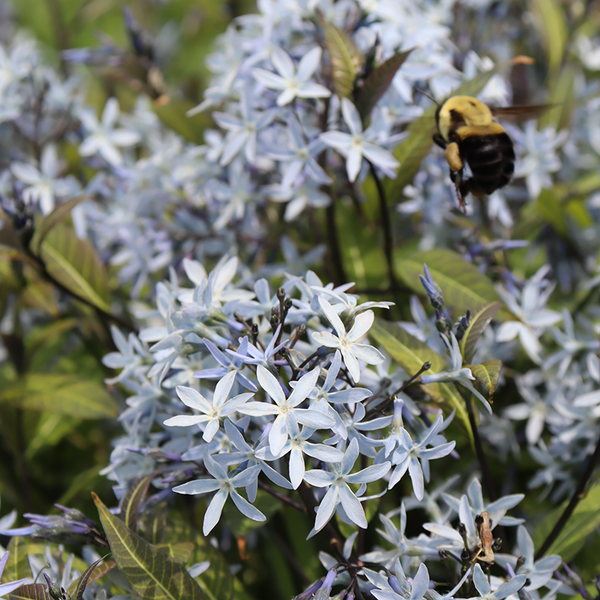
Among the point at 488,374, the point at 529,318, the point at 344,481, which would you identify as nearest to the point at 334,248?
the point at 529,318

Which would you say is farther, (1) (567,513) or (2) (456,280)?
(2) (456,280)

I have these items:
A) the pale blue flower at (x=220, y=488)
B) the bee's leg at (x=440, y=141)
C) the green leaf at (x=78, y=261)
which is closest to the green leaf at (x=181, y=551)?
the pale blue flower at (x=220, y=488)

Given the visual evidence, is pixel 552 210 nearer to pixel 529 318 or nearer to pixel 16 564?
pixel 529 318

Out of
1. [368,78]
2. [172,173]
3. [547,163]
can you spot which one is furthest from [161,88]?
[547,163]

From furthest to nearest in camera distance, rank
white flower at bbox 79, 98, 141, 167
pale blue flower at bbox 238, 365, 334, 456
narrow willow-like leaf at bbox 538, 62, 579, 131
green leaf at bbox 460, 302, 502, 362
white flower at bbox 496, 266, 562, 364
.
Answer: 1. narrow willow-like leaf at bbox 538, 62, 579, 131
2. white flower at bbox 79, 98, 141, 167
3. white flower at bbox 496, 266, 562, 364
4. green leaf at bbox 460, 302, 502, 362
5. pale blue flower at bbox 238, 365, 334, 456

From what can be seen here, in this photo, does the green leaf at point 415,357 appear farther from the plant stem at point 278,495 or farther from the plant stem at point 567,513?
the plant stem at point 278,495

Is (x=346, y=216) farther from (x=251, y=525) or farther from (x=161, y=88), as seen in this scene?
(x=251, y=525)

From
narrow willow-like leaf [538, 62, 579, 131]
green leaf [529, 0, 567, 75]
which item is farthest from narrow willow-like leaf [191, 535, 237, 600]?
green leaf [529, 0, 567, 75]

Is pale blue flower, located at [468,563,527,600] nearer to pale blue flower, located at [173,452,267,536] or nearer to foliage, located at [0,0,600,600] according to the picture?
foliage, located at [0,0,600,600]
